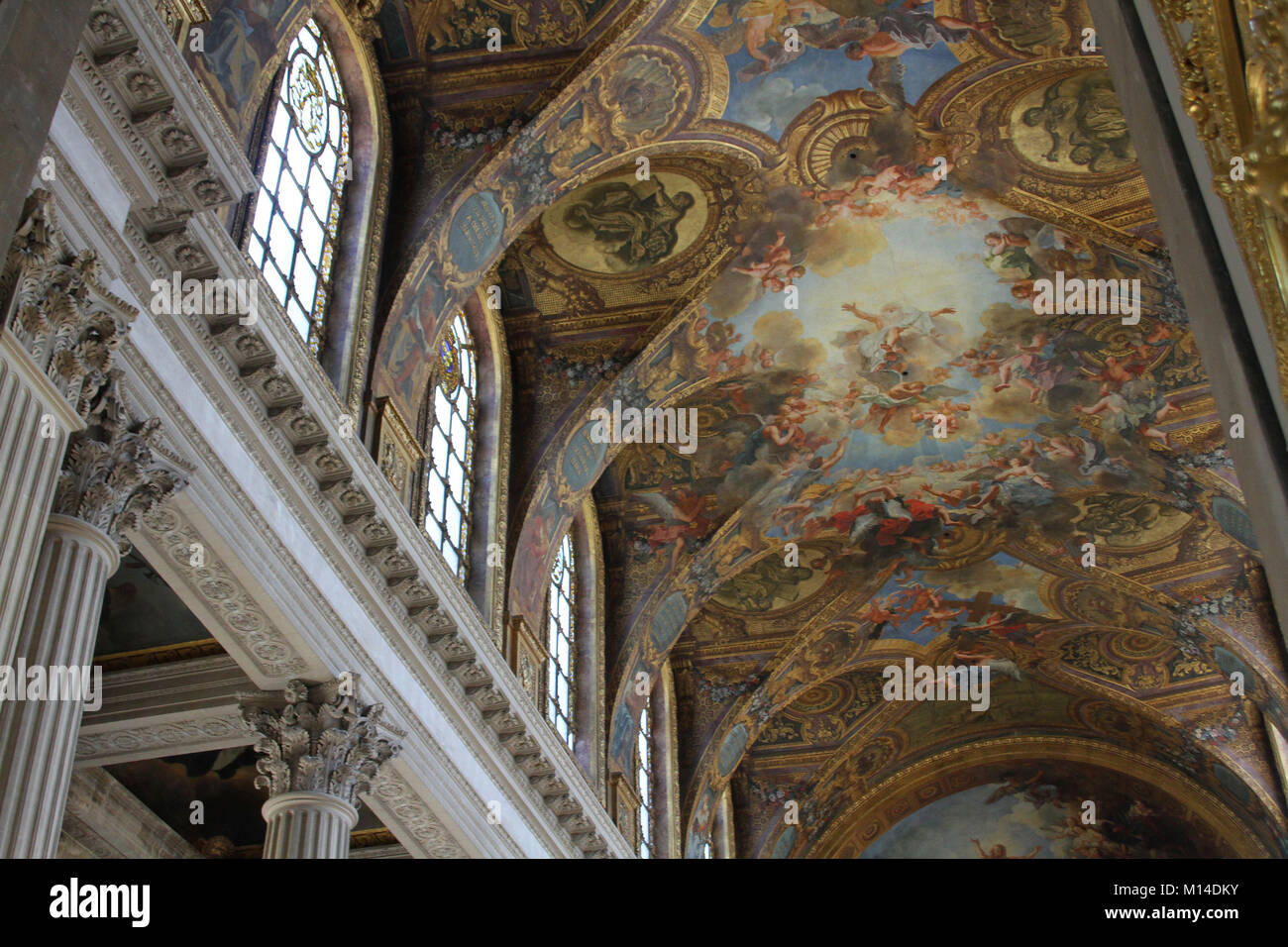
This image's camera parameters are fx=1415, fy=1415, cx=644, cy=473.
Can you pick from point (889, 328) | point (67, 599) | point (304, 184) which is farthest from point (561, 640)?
point (67, 599)

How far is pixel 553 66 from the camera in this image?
12039 mm

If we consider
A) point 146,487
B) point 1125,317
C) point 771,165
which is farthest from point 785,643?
point 146,487

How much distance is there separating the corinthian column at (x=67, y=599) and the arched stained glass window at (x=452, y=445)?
4.79 meters

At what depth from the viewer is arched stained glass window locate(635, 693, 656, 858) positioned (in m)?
17.4

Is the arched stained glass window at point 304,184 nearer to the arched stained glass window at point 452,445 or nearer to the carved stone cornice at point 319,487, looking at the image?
the carved stone cornice at point 319,487

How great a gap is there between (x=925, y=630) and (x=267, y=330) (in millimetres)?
14392

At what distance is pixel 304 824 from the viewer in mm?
9188

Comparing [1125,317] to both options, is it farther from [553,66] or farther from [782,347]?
[553,66]

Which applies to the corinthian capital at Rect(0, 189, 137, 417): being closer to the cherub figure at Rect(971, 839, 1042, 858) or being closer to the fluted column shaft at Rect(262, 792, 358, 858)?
the fluted column shaft at Rect(262, 792, 358, 858)

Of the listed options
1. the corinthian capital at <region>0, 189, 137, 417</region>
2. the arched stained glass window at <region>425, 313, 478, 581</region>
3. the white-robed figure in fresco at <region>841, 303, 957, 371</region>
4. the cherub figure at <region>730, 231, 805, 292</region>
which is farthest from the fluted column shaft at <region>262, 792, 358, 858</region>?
the white-robed figure in fresco at <region>841, 303, 957, 371</region>

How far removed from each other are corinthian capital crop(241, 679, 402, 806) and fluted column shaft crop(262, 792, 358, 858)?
0.07m

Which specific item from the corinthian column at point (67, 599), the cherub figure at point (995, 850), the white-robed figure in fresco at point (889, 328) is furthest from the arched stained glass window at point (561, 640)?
the cherub figure at point (995, 850)
